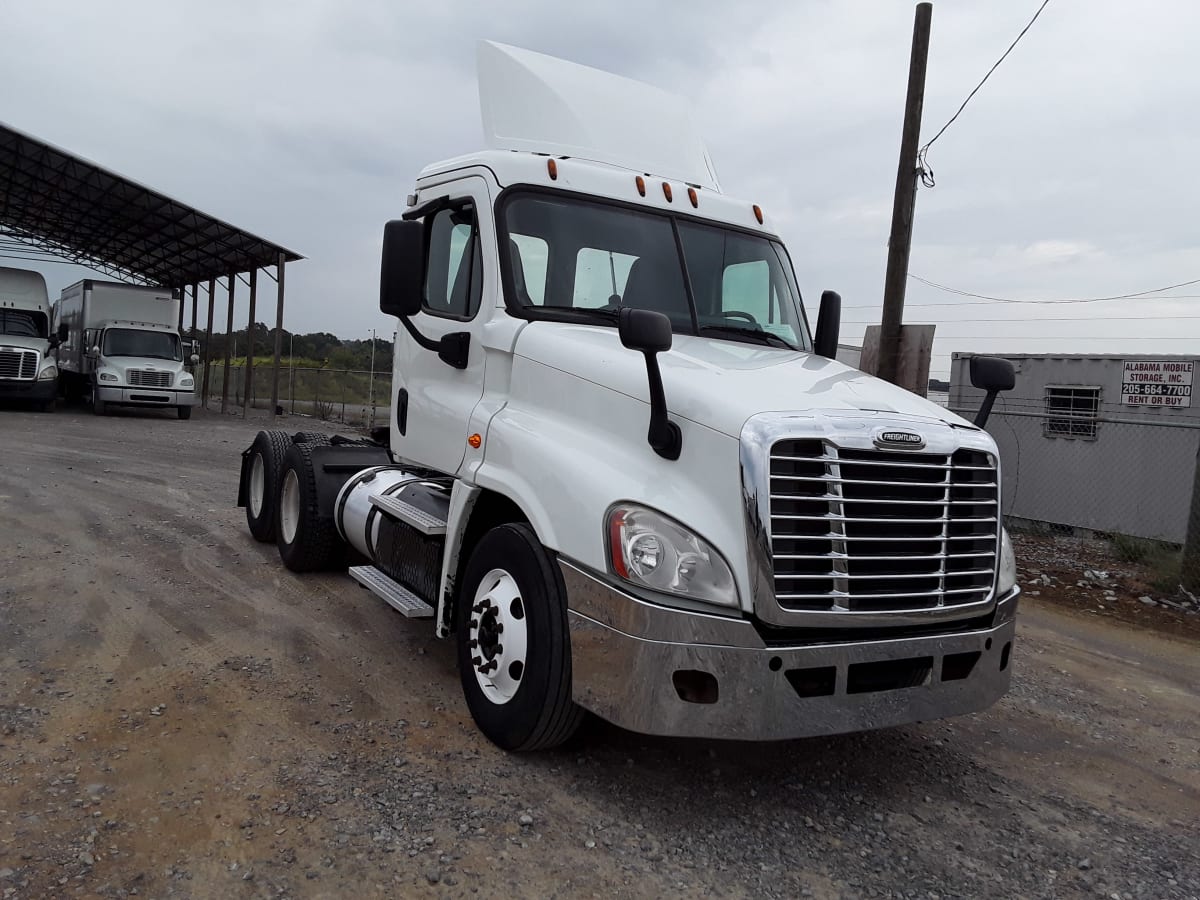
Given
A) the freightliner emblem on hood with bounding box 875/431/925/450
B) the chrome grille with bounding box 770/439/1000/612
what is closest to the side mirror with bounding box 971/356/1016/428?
the chrome grille with bounding box 770/439/1000/612

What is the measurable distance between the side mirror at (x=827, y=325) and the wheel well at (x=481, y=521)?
2.22 m

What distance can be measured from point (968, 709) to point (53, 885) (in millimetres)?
3369

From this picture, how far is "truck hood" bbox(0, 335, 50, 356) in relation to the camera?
72.6 feet

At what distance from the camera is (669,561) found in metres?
3.42

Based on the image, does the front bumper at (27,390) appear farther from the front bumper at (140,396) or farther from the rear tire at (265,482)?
→ the rear tire at (265,482)

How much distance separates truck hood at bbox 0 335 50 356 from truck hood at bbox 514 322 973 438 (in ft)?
73.3

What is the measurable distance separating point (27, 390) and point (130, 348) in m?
2.62

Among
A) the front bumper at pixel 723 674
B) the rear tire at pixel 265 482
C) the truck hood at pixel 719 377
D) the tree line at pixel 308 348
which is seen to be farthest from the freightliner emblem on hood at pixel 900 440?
the tree line at pixel 308 348

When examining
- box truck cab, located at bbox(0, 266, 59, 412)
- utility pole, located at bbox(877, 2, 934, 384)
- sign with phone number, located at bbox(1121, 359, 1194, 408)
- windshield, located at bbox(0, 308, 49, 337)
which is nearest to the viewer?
utility pole, located at bbox(877, 2, 934, 384)

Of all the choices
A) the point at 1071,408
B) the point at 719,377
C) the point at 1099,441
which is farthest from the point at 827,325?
the point at 1071,408

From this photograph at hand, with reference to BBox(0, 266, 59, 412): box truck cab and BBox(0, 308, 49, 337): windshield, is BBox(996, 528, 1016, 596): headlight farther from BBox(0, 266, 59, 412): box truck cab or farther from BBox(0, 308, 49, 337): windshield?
BBox(0, 308, 49, 337): windshield

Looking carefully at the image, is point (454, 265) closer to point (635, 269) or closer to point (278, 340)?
point (635, 269)

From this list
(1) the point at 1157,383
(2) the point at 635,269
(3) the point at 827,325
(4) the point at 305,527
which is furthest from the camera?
(1) the point at 1157,383

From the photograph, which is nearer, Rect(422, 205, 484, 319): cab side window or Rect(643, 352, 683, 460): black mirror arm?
Rect(643, 352, 683, 460): black mirror arm
